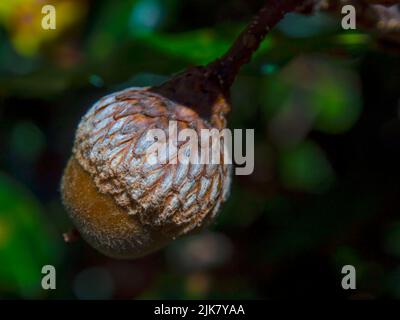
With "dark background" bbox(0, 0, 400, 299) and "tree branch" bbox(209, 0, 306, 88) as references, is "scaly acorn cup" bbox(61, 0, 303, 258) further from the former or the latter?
"dark background" bbox(0, 0, 400, 299)

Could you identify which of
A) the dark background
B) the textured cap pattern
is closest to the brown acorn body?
the textured cap pattern

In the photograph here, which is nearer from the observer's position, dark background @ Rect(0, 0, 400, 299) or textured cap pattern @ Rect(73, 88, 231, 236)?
textured cap pattern @ Rect(73, 88, 231, 236)

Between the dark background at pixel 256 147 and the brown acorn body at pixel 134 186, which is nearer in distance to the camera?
the brown acorn body at pixel 134 186

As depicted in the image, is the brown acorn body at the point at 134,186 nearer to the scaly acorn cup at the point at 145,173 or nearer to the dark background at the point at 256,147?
the scaly acorn cup at the point at 145,173

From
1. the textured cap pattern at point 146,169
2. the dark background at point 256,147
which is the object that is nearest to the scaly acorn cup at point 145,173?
the textured cap pattern at point 146,169

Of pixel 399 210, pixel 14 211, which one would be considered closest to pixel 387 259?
pixel 399 210

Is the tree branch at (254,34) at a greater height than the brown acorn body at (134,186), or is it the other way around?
the tree branch at (254,34)

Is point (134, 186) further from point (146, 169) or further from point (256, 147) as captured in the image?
point (256, 147)

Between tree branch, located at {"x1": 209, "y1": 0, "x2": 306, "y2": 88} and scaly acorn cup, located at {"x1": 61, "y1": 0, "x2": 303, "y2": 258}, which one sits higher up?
tree branch, located at {"x1": 209, "y1": 0, "x2": 306, "y2": 88}

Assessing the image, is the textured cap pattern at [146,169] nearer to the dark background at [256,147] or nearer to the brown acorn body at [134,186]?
the brown acorn body at [134,186]
